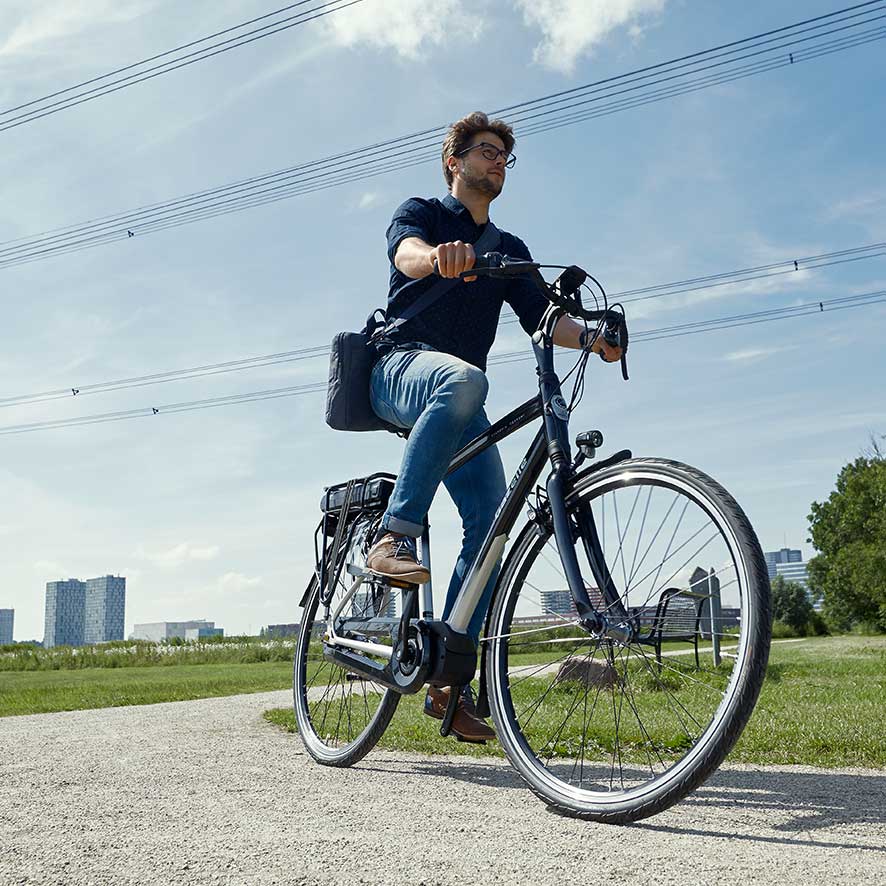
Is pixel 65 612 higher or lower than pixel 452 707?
higher

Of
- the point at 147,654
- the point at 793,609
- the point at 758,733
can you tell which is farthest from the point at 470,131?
the point at 793,609

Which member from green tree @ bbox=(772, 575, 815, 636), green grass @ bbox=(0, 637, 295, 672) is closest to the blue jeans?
green grass @ bbox=(0, 637, 295, 672)

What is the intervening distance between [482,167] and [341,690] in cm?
246

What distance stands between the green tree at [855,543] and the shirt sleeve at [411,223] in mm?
57050

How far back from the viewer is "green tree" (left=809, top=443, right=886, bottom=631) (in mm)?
57938

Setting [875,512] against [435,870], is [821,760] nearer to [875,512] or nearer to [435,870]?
[435,870]

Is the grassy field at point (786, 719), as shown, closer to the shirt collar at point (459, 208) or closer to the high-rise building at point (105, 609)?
the shirt collar at point (459, 208)

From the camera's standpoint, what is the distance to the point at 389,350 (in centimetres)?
377

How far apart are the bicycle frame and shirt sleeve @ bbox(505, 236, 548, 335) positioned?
2.00 feet

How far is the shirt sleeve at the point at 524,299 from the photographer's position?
13.1 ft

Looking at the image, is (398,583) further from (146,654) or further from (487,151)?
(146,654)

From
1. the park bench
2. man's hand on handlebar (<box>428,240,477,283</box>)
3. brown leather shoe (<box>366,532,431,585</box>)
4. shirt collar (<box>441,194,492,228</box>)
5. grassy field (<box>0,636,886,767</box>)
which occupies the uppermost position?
shirt collar (<box>441,194,492,228</box>)

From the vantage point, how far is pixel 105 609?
186125mm

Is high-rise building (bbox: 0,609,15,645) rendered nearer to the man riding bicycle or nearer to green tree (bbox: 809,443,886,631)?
green tree (bbox: 809,443,886,631)
